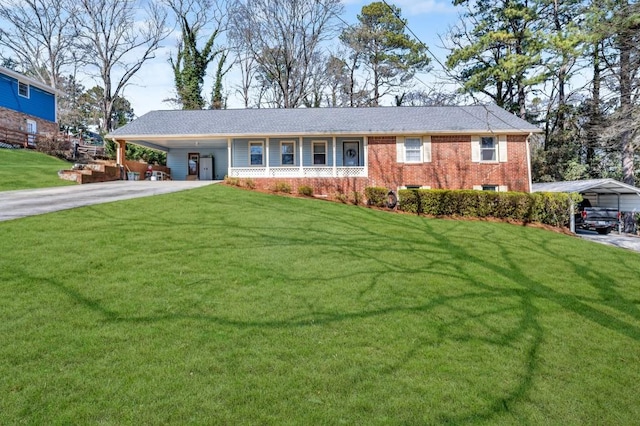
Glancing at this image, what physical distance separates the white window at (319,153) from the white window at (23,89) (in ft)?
74.6

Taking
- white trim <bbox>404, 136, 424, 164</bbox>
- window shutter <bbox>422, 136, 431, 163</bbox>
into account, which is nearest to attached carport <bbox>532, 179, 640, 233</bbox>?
window shutter <bbox>422, 136, 431, 163</bbox>

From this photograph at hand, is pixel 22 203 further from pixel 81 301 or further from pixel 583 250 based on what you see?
pixel 583 250

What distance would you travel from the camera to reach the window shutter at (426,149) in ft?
60.9

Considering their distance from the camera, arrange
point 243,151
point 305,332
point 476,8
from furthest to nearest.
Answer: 1. point 476,8
2. point 243,151
3. point 305,332

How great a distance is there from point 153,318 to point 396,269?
3.98 m

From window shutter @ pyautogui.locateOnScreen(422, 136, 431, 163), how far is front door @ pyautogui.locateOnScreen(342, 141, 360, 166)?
3637 millimetres

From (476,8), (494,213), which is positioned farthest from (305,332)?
(476,8)

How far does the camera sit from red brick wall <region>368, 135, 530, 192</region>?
18.2 meters

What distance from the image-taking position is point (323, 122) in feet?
65.6

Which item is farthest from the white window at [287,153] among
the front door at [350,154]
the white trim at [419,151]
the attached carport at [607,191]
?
the attached carport at [607,191]

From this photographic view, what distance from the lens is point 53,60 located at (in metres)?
34.8

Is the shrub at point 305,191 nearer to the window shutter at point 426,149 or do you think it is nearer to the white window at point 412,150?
the white window at point 412,150

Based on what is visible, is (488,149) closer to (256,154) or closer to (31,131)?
(256,154)

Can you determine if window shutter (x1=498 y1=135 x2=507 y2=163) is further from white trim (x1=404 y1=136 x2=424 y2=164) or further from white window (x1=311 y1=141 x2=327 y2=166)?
white window (x1=311 y1=141 x2=327 y2=166)
